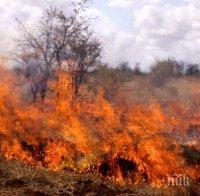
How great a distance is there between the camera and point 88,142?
27859 mm

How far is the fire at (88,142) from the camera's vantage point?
2573 cm

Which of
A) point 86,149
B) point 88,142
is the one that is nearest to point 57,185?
point 86,149

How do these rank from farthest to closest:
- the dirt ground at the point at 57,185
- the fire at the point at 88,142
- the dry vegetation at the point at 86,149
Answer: the fire at the point at 88,142, the dry vegetation at the point at 86,149, the dirt ground at the point at 57,185

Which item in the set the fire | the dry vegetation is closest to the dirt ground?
the dry vegetation

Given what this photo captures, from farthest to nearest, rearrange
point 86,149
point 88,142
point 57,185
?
Result: point 88,142 → point 86,149 → point 57,185

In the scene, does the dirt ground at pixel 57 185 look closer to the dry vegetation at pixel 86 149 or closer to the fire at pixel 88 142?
the dry vegetation at pixel 86 149

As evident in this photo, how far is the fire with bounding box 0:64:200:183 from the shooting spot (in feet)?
84.4

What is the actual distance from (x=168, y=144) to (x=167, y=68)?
1593 inches

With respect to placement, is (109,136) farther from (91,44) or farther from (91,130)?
(91,44)

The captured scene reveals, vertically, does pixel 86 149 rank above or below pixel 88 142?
below

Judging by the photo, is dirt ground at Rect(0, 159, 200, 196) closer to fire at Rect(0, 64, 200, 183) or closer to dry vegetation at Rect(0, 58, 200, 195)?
dry vegetation at Rect(0, 58, 200, 195)

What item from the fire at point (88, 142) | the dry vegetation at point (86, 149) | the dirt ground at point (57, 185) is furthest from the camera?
the fire at point (88, 142)

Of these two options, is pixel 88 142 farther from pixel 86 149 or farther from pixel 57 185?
pixel 57 185

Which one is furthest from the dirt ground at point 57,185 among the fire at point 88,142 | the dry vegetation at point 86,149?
the fire at point 88,142
